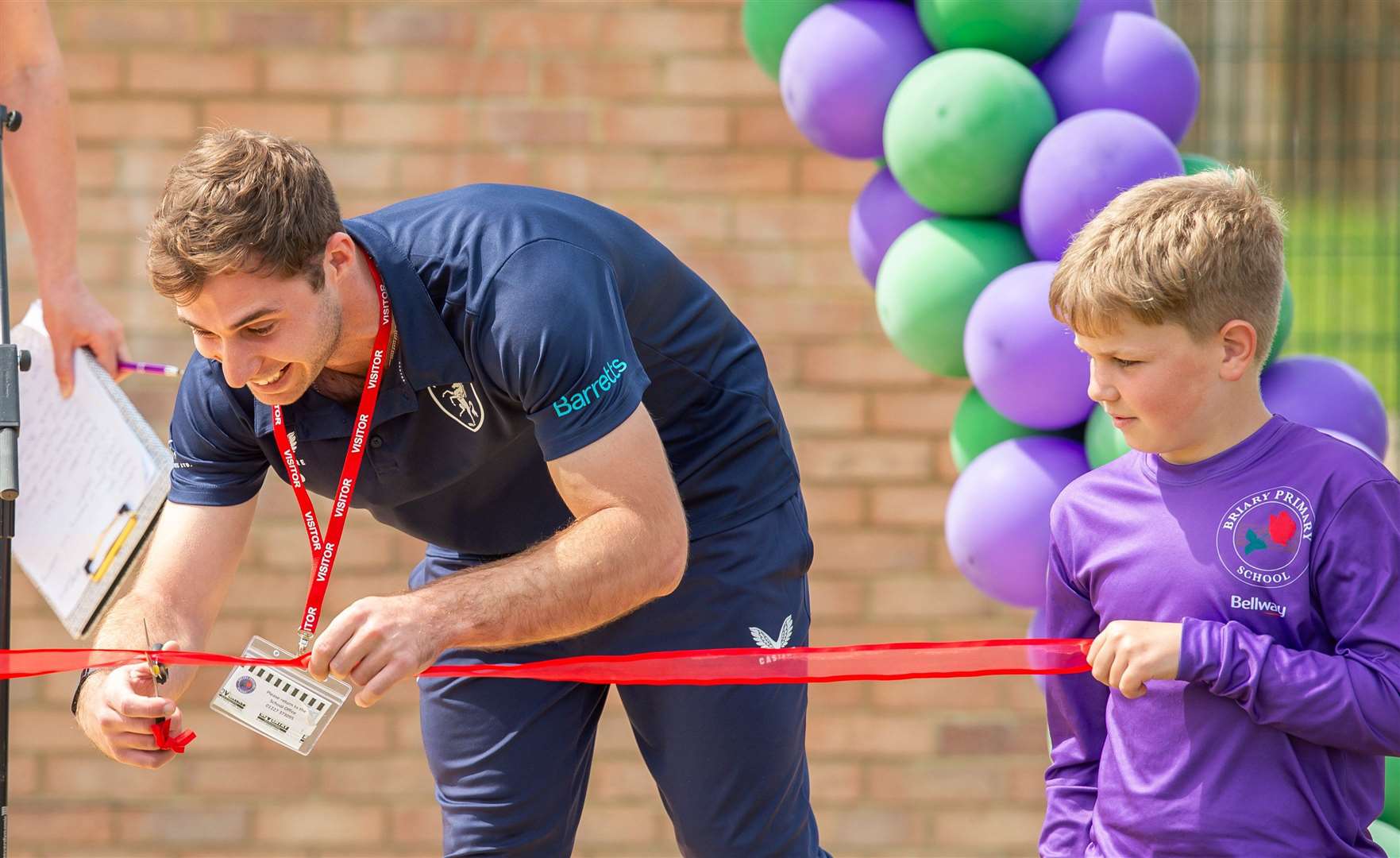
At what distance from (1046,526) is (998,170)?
709 mm

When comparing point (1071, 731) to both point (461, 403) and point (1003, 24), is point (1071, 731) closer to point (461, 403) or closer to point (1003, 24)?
point (461, 403)

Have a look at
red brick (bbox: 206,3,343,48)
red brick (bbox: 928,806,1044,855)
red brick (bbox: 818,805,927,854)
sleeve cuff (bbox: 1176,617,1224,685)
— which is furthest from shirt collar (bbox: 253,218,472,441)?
red brick (bbox: 928,806,1044,855)

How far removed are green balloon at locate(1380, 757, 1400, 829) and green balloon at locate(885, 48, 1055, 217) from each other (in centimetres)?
129

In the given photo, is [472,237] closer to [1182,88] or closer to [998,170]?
[998,170]

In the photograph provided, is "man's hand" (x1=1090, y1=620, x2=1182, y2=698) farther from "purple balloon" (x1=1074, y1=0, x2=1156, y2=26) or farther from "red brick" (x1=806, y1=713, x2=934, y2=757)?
"red brick" (x1=806, y1=713, x2=934, y2=757)

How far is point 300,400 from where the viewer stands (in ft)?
7.42

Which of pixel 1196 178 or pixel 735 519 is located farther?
pixel 735 519

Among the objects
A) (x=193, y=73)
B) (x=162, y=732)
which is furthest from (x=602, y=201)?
(x=162, y=732)

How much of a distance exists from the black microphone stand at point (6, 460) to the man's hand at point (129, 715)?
1.31 feet

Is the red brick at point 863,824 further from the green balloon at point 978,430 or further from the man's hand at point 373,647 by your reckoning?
the man's hand at point 373,647

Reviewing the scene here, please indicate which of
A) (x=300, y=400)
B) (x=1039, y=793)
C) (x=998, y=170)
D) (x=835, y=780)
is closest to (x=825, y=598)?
(x=835, y=780)

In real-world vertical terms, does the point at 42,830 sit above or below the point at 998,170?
below

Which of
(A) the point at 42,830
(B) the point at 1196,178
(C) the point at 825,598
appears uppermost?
(B) the point at 1196,178

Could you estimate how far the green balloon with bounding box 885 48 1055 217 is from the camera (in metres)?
2.87
